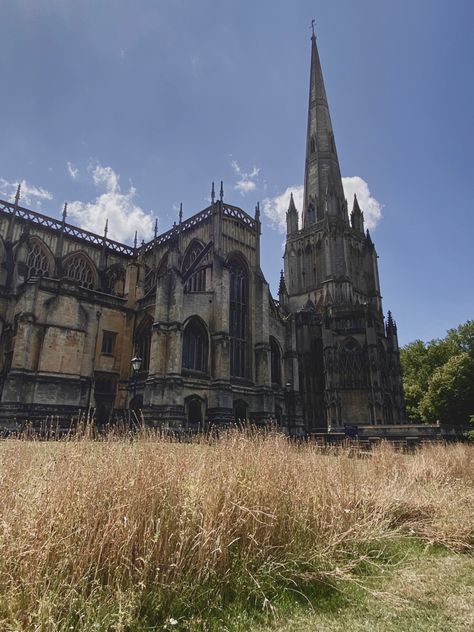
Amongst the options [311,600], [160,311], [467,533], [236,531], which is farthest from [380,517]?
[160,311]

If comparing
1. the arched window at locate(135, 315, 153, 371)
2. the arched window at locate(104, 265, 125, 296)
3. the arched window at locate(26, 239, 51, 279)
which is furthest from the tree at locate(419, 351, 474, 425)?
the arched window at locate(26, 239, 51, 279)

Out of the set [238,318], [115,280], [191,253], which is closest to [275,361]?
[238,318]

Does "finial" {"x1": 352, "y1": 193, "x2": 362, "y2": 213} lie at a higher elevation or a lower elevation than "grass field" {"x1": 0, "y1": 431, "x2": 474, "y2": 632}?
higher

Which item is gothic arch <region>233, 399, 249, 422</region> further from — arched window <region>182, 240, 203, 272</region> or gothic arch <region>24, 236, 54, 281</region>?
gothic arch <region>24, 236, 54, 281</region>

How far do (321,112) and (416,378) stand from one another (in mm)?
39547

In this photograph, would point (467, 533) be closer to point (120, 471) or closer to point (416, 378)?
point (120, 471)

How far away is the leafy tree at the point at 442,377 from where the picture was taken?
32.4m

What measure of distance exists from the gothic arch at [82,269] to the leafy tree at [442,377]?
3208 cm

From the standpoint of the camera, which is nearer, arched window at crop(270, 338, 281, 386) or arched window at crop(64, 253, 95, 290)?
arched window at crop(270, 338, 281, 386)

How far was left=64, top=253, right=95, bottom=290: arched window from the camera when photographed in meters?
29.9

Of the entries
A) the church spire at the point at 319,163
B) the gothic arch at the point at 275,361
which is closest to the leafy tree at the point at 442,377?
the gothic arch at the point at 275,361

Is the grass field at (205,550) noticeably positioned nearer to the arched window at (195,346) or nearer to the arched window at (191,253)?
the arched window at (195,346)

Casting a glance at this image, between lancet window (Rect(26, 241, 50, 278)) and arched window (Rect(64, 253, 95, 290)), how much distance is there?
153 cm

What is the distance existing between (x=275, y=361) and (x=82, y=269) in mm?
17907
